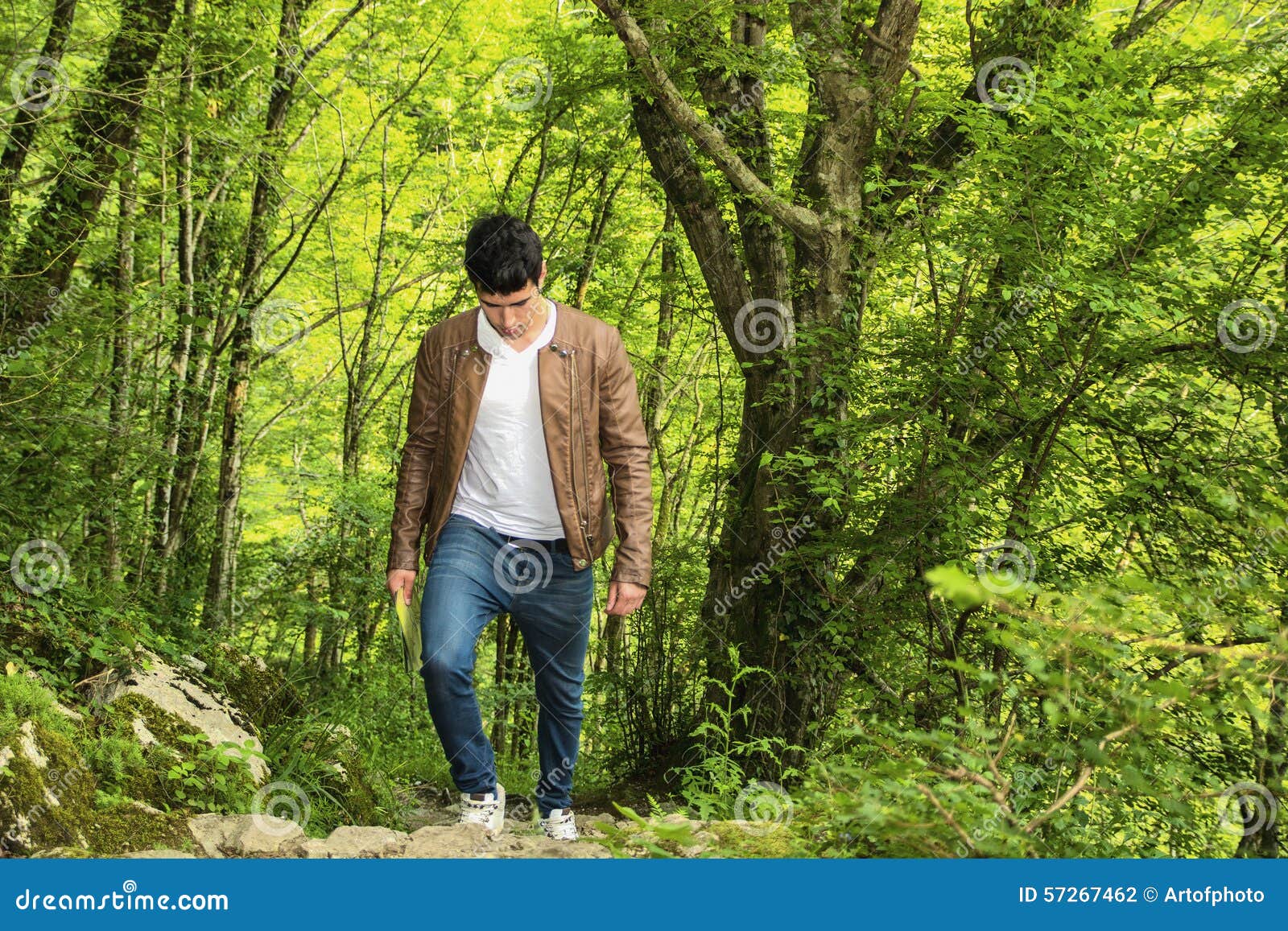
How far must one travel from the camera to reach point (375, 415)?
14000 mm

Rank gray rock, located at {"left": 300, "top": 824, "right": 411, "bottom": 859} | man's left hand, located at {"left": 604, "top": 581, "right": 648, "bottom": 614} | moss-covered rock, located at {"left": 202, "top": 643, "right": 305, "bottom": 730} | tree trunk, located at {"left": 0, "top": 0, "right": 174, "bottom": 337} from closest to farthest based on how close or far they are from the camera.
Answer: gray rock, located at {"left": 300, "top": 824, "right": 411, "bottom": 859} < man's left hand, located at {"left": 604, "top": 581, "right": 648, "bottom": 614} < moss-covered rock, located at {"left": 202, "top": 643, "right": 305, "bottom": 730} < tree trunk, located at {"left": 0, "top": 0, "right": 174, "bottom": 337}

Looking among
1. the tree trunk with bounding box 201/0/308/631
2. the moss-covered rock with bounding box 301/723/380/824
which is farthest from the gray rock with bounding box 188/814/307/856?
the tree trunk with bounding box 201/0/308/631

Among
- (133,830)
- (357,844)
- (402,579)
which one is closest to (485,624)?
(402,579)

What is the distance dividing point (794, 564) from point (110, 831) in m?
3.63

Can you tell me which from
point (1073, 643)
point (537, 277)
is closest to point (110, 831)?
point (537, 277)

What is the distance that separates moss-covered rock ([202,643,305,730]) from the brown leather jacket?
7.98ft

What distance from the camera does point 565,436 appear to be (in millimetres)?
3990

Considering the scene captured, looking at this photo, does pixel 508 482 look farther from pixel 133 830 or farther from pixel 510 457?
pixel 133 830

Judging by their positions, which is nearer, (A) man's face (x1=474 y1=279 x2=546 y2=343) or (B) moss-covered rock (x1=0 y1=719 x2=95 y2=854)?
(B) moss-covered rock (x1=0 y1=719 x2=95 y2=854)

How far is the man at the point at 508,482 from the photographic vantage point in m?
3.88

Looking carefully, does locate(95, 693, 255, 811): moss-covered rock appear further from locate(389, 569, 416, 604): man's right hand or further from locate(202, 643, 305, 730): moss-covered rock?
locate(389, 569, 416, 604): man's right hand

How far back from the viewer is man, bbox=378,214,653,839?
3875 mm

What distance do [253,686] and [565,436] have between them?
3.46 metres

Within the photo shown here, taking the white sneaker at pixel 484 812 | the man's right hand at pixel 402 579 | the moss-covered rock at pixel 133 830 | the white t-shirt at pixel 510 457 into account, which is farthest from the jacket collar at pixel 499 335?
the moss-covered rock at pixel 133 830
